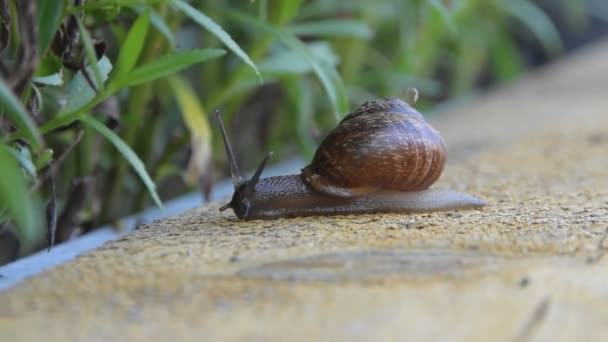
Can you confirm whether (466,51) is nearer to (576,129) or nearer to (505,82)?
(505,82)

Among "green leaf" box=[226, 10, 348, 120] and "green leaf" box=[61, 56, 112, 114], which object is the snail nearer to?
"green leaf" box=[226, 10, 348, 120]

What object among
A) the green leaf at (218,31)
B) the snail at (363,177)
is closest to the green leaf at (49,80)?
the green leaf at (218,31)

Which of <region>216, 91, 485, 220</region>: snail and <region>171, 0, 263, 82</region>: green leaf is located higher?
<region>171, 0, 263, 82</region>: green leaf

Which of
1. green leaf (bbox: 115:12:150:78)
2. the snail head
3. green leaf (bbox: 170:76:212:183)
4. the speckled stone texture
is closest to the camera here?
the speckled stone texture

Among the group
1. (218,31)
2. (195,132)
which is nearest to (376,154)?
(218,31)

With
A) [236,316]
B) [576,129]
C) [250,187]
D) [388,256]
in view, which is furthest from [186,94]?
[576,129]

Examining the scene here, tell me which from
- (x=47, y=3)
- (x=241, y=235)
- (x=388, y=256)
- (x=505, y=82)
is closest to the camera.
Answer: (x=388, y=256)

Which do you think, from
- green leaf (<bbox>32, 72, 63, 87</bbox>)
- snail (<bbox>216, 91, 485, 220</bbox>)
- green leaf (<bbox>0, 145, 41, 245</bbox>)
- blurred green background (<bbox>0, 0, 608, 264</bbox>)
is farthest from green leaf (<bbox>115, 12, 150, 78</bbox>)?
green leaf (<bbox>0, 145, 41, 245</bbox>)

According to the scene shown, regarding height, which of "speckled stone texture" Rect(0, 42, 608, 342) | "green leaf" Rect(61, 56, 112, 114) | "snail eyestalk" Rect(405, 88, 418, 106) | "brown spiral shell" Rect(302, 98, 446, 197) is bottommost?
"speckled stone texture" Rect(0, 42, 608, 342)
